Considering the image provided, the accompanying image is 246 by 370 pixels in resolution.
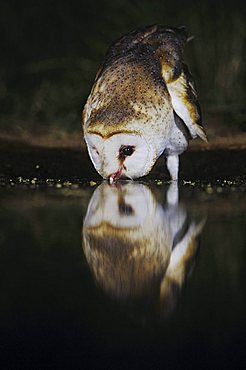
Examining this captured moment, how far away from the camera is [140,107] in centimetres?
445

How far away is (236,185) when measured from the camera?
476 cm

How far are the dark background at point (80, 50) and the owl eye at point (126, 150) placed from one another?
9.69 ft

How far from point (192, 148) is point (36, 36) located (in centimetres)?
345

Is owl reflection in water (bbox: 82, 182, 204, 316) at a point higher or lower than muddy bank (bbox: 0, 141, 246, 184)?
lower

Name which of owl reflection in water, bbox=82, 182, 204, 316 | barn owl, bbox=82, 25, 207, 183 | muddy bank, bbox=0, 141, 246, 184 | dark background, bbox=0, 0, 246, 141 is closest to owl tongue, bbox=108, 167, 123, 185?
barn owl, bbox=82, 25, 207, 183

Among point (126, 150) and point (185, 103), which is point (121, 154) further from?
point (185, 103)

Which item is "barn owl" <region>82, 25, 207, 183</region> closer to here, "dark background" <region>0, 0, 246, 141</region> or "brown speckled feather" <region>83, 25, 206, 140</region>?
"brown speckled feather" <region>83, 25, 206, 140</region>

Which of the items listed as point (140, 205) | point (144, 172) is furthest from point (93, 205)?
point (144, 172)

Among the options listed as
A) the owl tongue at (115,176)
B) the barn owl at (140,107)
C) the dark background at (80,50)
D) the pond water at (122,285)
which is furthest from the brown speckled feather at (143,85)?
the dark background at (80,50)

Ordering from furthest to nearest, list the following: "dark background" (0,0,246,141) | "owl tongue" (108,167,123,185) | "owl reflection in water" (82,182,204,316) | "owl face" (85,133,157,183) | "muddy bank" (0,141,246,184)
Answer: "dark background" (0,0,246,141), "muddy bank" (0,141,246,184), "owl tongue" (108,167,123,185), "owl face" (85,133,157,183), "owl reflection in water" (82,182,204,316)

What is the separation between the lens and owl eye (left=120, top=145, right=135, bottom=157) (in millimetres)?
4414

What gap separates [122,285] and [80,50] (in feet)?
23.3

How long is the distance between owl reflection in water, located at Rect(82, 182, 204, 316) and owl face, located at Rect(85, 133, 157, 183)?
0.41m

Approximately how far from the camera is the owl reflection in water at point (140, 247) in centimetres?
214
